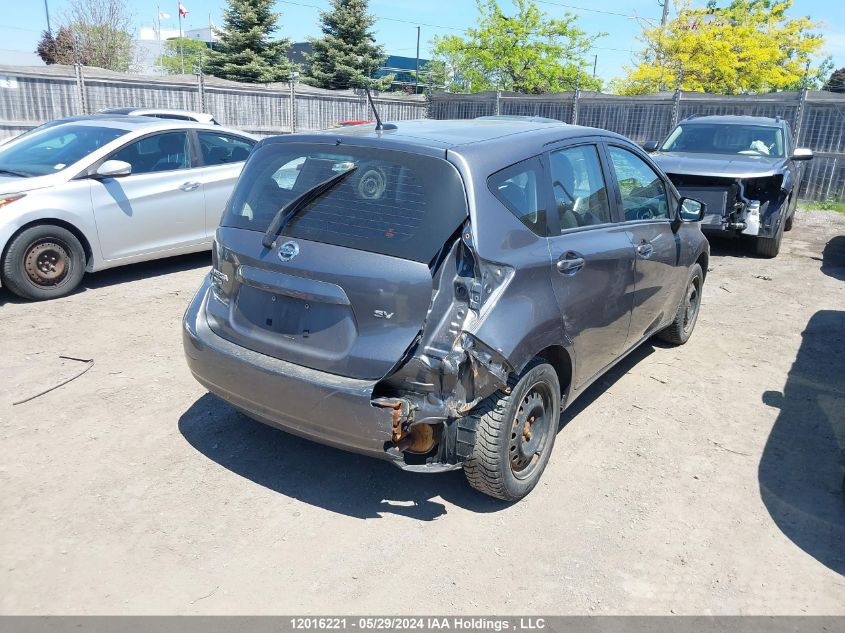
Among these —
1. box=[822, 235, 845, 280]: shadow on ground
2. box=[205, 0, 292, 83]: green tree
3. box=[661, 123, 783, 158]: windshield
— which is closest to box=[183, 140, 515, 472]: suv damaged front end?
box=[822, 235, 845, 280]: shadow on ground

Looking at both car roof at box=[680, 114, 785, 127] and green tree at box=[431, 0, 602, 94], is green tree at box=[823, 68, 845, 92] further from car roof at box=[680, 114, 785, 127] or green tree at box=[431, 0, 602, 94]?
car roof at box=[680, 114, 785, 127]

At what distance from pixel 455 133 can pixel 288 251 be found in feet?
3.62

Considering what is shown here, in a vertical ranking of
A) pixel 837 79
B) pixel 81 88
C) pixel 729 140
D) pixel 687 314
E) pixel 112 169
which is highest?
pixel 837 79

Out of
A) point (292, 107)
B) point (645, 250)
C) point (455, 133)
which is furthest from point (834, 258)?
point (292, 107)

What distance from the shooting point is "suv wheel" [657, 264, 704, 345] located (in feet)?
19.1

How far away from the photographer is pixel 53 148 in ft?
23.8

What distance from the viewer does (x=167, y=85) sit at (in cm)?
1864

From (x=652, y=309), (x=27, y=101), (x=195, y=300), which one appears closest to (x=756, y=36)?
(x=27, y=101)

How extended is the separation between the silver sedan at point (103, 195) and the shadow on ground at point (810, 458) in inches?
→ 234

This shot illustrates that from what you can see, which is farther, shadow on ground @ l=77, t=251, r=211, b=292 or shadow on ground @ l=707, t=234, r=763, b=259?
shadow on ground @ l=707, t=234, r=763, b=259

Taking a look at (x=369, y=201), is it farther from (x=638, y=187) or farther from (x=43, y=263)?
(x=43, y=263)

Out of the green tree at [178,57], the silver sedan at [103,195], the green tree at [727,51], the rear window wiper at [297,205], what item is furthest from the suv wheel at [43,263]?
the green tree at [178,57]

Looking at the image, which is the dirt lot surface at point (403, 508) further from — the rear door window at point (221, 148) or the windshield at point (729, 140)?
the windshield at point (729, 140)

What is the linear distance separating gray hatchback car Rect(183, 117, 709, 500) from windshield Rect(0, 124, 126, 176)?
4.01m
